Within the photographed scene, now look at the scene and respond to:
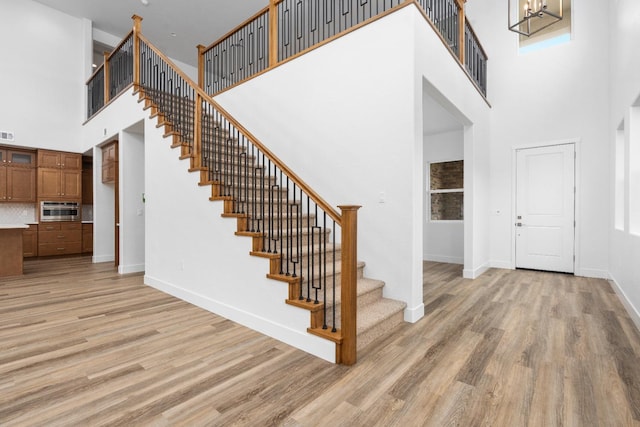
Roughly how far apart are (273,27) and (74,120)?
19.6 ft

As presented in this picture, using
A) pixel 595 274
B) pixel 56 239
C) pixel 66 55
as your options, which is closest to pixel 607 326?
pixel 595 274

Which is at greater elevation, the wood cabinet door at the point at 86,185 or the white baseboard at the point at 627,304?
the wood cabinet door at the point at 86,185

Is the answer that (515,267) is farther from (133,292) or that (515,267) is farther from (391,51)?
(133,292)

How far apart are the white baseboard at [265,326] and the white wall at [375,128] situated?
3.77 feet

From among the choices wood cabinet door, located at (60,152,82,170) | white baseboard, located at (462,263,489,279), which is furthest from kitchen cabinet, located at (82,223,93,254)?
white baseboard, located at (462,263,489,279)

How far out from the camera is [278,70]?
4516mm

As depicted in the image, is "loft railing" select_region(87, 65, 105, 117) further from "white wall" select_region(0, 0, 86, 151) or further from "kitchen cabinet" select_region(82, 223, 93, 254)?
"kitchen cabinet" select_region(82, 223, 93, 254)

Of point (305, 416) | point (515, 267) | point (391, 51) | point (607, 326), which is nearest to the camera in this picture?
point (305, 416)

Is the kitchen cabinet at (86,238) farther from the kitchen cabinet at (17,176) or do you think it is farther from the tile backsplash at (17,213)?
the kitchen cabinet at (17,176)

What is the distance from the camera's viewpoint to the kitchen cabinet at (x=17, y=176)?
6887mm

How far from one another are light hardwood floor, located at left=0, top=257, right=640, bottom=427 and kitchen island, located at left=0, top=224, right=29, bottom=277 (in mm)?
2097

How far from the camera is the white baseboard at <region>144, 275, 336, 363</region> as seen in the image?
8.09 feet

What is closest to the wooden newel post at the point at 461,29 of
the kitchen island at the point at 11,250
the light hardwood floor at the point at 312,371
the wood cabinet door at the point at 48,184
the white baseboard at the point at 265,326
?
the light hardwood floor at the point at 312,371

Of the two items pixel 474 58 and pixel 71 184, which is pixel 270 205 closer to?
pixel 474 58
